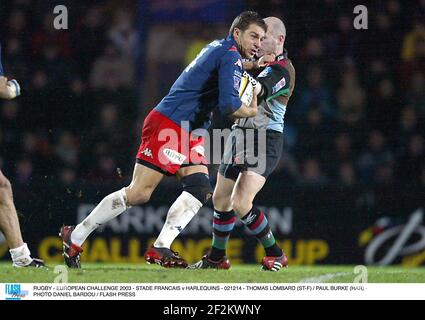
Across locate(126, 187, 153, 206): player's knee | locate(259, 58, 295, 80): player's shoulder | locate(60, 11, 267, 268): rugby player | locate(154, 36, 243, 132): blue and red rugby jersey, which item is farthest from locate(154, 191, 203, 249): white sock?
locate(259, 58, 295, 80): player's shoulder

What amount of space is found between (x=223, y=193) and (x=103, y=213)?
0.99 m

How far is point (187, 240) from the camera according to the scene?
884cm

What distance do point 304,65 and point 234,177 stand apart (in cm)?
269

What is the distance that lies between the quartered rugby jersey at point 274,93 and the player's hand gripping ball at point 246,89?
0.48ft

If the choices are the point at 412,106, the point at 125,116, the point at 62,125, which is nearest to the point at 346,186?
the point at 412,106

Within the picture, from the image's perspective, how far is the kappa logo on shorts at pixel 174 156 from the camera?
21.0ft

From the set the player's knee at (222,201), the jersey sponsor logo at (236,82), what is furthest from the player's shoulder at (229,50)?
the player's knee at (222,201)

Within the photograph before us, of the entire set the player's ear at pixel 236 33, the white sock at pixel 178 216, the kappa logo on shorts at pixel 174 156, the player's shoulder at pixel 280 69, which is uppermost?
the player's ear at pixel 236 33

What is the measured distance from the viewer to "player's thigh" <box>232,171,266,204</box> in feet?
22.0

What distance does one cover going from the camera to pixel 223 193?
6.96m

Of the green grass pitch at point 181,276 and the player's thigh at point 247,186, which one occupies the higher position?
the player's thigh at point 247,186

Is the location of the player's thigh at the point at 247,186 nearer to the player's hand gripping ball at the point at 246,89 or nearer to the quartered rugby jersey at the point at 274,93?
the quartered rugby jersey at the point at 274,93

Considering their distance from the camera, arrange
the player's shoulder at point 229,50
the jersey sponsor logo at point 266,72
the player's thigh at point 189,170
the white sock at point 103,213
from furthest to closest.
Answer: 1. the jersey sponsor logo at point 266,72
2. the player's thigh at point 189,170
3. the white sock at point 103,213
4. the player's shoulder at point 229,50

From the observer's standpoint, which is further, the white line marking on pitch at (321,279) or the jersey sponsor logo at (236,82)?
the white line marking on pitch at (321,279)
